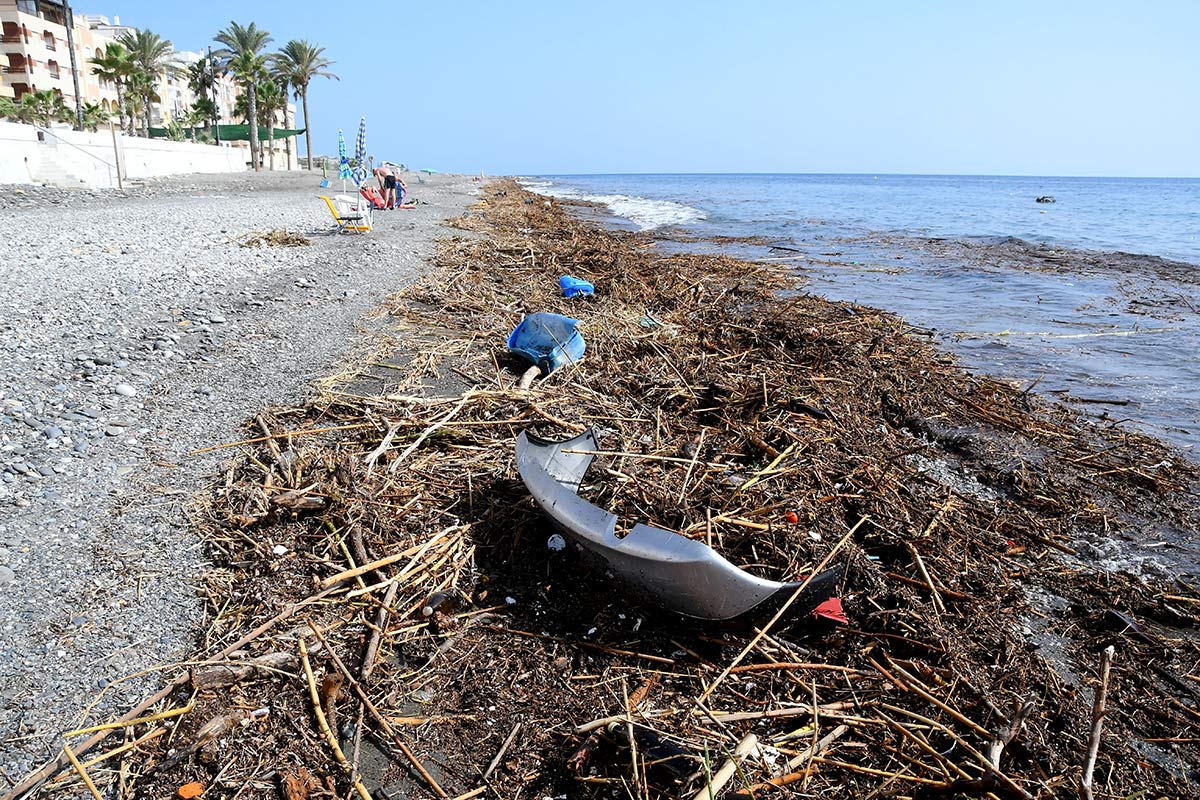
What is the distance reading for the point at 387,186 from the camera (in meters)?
20.3

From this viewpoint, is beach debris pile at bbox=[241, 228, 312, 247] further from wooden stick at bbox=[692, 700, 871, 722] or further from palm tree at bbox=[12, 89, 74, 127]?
palm tree at bbox=[12, 89, 74, 127]

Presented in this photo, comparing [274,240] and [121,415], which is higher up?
[274,240]

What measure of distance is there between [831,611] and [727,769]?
977 mm

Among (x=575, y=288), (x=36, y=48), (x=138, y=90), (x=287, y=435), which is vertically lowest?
(x=287, y=435)

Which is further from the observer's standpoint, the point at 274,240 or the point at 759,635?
the point at 274,240

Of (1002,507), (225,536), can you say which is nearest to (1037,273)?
(1002,507)

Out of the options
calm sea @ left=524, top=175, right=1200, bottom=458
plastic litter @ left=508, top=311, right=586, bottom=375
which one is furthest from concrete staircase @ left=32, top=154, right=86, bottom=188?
plastic litter @ left=508, top=311, right=586, bottom=375

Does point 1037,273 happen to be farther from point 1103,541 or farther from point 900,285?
point 1103,541

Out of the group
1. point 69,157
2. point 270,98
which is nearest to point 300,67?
point 270,98

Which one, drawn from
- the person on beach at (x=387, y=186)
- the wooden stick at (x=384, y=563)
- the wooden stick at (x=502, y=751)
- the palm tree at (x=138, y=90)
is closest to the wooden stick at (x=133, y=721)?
the wooden stick at (x=384, y=563)

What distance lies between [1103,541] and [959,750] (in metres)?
2.28

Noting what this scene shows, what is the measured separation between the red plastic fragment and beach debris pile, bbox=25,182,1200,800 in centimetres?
1

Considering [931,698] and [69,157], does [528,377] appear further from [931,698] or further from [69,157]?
[69,157]

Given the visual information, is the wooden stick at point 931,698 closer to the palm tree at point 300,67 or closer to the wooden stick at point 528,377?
the wooden stick at point 528,377
